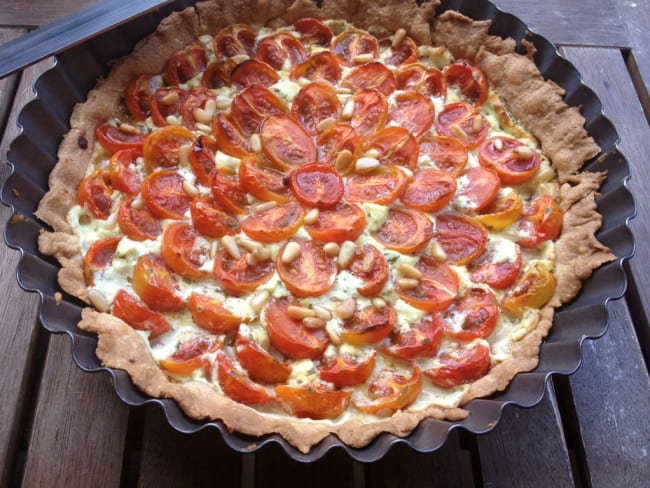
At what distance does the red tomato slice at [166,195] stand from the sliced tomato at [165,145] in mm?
89

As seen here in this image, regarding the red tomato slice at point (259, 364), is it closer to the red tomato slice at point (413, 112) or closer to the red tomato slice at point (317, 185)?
the red tomato slice at point (317, 185)

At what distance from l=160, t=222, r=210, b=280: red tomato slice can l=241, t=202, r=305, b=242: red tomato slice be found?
22 centimetres

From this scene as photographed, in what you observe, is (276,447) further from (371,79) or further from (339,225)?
(371,79)

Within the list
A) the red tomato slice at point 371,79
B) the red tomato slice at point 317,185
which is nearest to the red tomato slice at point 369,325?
the red tomato slice at point 317,185

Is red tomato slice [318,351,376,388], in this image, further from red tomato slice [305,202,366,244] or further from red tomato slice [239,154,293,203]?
red tomato slice [239,154,293,203]

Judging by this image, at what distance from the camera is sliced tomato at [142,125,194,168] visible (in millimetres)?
2953

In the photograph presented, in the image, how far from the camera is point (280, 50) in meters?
3.45

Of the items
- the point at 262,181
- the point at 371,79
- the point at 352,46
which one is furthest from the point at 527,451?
the point at 352,46

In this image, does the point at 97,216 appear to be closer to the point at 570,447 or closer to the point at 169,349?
the point at 169,349

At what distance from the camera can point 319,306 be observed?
2.60 meters

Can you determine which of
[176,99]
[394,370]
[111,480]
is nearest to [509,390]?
[394,370]

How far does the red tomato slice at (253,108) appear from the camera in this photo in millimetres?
3125

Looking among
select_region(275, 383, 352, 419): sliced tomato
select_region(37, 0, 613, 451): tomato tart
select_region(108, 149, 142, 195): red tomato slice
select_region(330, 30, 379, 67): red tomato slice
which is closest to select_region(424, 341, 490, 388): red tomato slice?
select_region(37, 0, 613, 451): tomato tart

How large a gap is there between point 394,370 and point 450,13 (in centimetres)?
206
